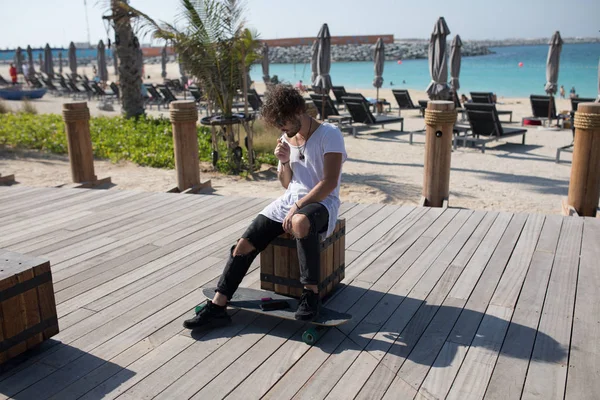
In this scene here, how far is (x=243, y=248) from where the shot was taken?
2.72 m

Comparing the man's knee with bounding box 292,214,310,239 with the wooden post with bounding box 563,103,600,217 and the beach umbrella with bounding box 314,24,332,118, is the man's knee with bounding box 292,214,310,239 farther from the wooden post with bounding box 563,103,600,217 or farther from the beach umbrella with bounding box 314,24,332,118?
the beach umbrella with bounding box 314,24,332,118

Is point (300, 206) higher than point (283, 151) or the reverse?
the reverse

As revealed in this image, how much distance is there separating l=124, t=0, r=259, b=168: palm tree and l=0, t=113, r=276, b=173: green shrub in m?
1.04

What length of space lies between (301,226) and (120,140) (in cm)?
820

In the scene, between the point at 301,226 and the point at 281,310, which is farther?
the point at 281,310

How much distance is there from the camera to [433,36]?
13633 mm

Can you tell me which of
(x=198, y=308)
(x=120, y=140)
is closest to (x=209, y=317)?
(x=198, y=308)

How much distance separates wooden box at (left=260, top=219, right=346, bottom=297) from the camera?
285 cm

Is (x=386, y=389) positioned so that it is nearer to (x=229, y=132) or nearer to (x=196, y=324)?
(x=196, y=324)

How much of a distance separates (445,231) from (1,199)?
13.6 feet

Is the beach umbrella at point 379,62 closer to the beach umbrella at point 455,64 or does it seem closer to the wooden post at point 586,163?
the beach umbrella at point 455,64

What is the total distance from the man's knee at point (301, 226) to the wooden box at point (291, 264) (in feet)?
0.72

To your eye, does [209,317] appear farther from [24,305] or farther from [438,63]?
[438,63]

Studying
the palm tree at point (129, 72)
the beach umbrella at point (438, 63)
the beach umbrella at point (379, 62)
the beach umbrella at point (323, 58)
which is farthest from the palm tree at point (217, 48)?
the beach umbrella at point (379, 62)
